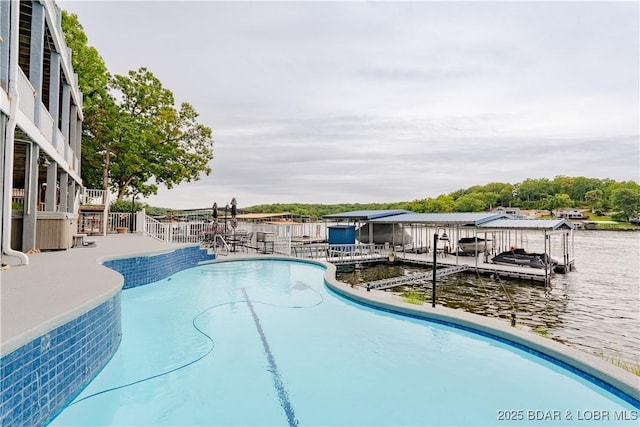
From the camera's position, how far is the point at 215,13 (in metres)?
10.4

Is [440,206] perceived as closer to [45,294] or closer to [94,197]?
[94,197]

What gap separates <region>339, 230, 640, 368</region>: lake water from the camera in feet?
26.3

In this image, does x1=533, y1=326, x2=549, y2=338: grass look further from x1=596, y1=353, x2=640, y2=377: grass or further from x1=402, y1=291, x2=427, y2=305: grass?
x1=402, y1=291, x2=427, y2=305: grass

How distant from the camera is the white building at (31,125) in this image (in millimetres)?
4832

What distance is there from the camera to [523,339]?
14.8ft

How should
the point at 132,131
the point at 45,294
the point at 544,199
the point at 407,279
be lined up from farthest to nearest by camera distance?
1. the point at 544,199
2. the point at 132,131
3. the point at 407,279
4. the point at 45,294

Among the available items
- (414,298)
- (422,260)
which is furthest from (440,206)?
(414,298)

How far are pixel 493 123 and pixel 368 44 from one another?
13.8 metres

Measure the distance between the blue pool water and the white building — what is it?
2807mm

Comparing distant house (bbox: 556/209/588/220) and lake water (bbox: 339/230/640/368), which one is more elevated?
distant house (bbox: 556/209/588/220)

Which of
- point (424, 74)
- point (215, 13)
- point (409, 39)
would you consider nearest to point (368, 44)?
point (409, 39)

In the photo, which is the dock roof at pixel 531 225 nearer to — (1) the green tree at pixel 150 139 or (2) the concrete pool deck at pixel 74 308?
(2) the concrete pool deck at pixel 74 308

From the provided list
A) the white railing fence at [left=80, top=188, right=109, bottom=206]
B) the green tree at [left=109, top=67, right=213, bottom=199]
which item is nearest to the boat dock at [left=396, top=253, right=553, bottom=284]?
the green tree at [left=109, top=67, right=213, bottom=199]

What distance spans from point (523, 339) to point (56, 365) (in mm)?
5259
